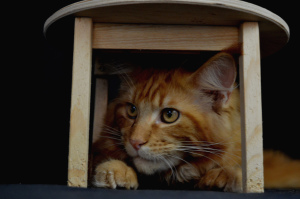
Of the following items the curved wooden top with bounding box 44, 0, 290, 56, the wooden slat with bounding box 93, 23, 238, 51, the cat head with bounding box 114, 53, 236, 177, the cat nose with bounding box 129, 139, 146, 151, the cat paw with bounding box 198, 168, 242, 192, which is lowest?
the cat paw with bounding box 198, 168, 242, 192

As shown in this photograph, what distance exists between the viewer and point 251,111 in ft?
5.67

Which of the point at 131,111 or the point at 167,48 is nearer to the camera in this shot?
the point at 167,48

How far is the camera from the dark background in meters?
2.57

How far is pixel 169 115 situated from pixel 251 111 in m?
0.41

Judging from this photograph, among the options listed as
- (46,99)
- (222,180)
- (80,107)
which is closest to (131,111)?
(80,107)

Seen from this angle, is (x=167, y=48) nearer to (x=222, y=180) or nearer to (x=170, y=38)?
(x=170, y=38)

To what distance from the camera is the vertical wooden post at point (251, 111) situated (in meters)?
1.70

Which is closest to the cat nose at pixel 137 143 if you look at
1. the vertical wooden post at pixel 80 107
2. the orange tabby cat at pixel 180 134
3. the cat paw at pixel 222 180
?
the orange tabby cat at pixel 180 134

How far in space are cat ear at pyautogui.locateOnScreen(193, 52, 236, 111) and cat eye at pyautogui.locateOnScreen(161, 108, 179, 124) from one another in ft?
0.62

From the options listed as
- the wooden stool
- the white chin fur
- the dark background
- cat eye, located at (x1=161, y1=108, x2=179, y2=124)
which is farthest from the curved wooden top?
the dark background

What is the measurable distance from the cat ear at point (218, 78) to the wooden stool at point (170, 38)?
119 mm

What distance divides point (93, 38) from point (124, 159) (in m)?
0.66

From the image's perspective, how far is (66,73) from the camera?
2703mm

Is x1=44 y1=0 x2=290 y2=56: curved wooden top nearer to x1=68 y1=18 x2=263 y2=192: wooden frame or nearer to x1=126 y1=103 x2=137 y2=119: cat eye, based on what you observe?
x1=68 y1=18 x2=263 y2=192: wooden frame
